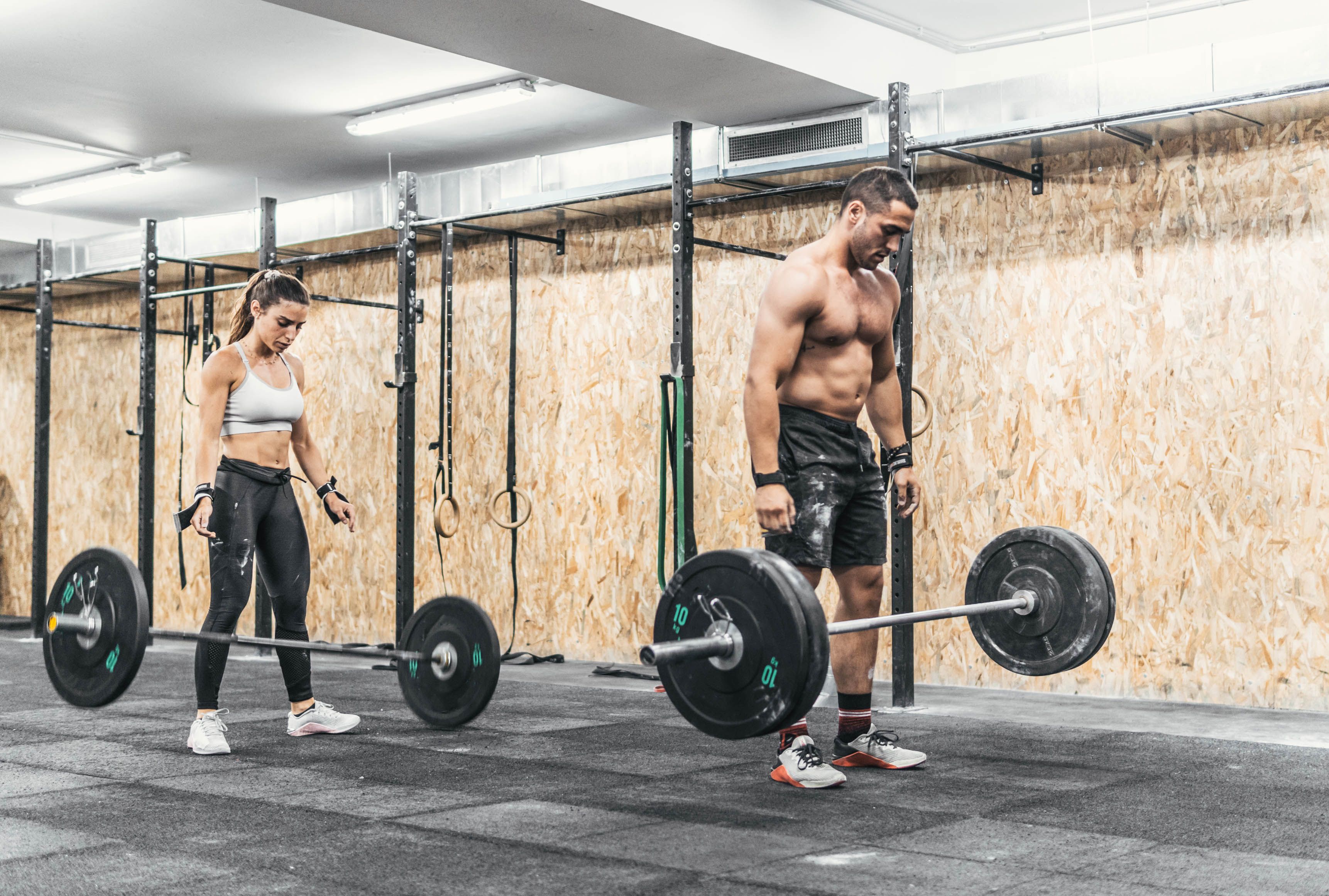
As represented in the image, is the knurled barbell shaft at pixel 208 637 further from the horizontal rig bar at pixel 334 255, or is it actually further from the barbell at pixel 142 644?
the horizontal rig bar at pixel 334 255

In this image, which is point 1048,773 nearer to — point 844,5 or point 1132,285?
point 1132,285

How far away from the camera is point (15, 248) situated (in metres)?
7.91

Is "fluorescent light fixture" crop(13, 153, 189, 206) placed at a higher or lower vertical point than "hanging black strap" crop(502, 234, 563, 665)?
higher

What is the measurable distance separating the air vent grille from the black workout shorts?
6.84ft

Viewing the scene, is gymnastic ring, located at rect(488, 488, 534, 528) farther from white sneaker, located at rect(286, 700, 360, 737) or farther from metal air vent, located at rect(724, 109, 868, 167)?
white sneaker, located at rect(286, 700, 360, 737)

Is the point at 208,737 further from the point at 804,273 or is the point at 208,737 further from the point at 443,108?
the point at 443,108

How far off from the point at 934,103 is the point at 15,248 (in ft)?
19.0

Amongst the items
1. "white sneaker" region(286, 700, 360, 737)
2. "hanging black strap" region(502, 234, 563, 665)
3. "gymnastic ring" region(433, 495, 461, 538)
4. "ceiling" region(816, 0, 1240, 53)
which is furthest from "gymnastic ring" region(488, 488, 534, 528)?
"ceiling" region(816, 0, 1240, 53)

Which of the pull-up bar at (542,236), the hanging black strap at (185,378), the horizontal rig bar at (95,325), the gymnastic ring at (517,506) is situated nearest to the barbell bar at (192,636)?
the gymnastic ring at (517,506)

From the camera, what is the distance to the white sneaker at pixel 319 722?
3.85m

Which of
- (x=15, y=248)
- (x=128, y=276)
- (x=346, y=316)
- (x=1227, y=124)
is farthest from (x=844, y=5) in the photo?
(x=15, y=248)

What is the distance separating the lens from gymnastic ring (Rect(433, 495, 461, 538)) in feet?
18.5

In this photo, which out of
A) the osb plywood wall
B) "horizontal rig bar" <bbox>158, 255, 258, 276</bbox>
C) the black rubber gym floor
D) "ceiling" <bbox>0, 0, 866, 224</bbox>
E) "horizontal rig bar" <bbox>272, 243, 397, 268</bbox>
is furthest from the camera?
"horizontal rig bar" <bbox>158, 255, 258, 276</bbox>

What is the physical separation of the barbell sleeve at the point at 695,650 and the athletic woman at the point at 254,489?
1.49 m
